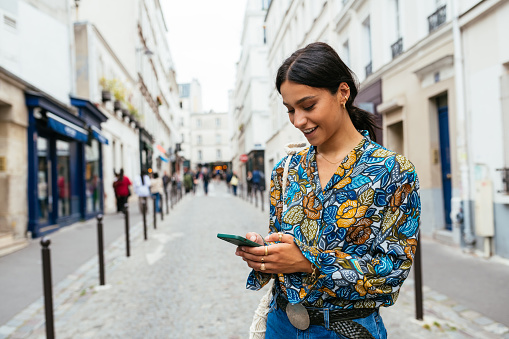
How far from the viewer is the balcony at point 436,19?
29.6 ft

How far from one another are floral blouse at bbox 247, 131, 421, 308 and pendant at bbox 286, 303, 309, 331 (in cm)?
3

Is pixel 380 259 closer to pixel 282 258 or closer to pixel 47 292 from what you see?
pixel 282 258

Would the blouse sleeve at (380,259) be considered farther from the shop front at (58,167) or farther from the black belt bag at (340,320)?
the shop front at (58,167)

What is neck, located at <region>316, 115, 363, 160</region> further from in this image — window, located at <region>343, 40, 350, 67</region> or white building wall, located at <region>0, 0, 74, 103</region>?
window, located at <region>343, 40, 350, 67</region>

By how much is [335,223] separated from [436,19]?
924 centimetres

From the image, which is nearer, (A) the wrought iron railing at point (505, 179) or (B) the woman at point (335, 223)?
(B) the woman at point (335, 223)

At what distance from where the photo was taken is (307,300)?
1491 millimetres

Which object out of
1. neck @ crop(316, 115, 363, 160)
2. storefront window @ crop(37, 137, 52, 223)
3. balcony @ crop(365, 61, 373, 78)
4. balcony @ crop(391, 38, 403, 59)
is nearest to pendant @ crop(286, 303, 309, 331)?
neck @ crop(316, 115, 363, 160)

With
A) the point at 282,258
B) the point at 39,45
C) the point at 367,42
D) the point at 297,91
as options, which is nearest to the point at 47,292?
the point at 282,258

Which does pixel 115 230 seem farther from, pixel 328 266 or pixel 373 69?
pixel 328 266

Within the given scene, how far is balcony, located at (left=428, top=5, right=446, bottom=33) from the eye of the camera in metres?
9.03

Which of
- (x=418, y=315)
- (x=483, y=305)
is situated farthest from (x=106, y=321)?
(x=483, y=305)

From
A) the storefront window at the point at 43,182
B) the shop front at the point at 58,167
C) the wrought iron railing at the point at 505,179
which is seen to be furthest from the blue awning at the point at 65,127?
the wrought iron railing at the point at 505,179

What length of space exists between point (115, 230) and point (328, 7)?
37.0 ft
